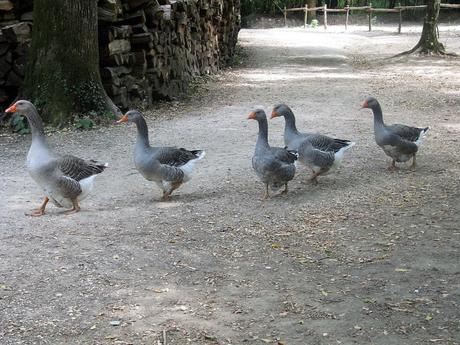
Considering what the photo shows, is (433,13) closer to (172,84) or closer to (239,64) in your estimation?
(239,64)

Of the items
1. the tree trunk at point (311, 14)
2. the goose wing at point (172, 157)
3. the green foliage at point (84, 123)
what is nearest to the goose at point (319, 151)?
the goose wing at point (172, 157)

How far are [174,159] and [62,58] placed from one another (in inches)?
188

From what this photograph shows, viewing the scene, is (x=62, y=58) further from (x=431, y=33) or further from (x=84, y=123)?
(x=431, y=33)

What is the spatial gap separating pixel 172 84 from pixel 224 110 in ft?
5.97

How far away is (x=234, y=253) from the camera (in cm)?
527

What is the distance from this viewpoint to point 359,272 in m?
4.83

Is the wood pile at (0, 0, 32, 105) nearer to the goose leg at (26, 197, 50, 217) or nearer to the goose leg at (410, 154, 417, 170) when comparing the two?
the goose leg at (26, 197, 50, 217)

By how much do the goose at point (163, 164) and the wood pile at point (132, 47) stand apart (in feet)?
16.5

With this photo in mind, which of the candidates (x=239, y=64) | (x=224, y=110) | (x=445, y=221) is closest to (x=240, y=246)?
(x=445, y=221)

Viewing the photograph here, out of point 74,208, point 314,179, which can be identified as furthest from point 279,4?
point 74,208

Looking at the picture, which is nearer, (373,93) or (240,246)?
(240,246)

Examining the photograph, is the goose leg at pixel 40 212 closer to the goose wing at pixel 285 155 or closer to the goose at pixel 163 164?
the goose at pixel 163 164

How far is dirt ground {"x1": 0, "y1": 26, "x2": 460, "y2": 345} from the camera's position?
3.99 metres

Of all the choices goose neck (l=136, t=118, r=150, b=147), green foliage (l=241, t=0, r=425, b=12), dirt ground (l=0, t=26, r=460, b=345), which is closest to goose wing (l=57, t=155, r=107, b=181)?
dirt ground (l=0, t=26, r=460, b=345)
